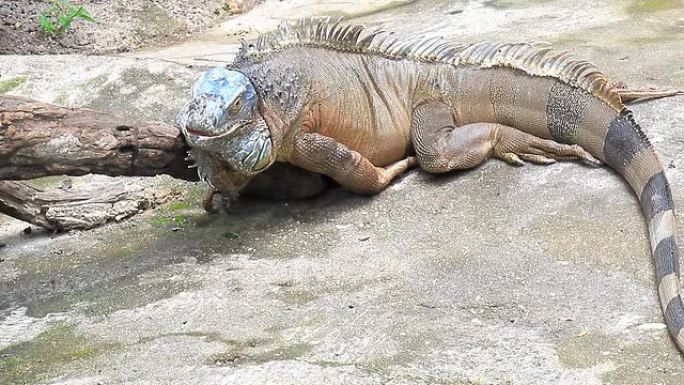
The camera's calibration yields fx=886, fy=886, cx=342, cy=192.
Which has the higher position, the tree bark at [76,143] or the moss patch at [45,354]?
the tree bark at [76,143]

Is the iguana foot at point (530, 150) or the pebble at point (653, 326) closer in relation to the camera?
the pebble at point (653, 326)

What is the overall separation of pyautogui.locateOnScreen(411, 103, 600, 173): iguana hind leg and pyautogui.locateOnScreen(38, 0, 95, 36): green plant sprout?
20.0ft

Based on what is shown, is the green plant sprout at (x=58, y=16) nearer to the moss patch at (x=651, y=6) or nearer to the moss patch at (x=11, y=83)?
the moss patch at (x=11, y=83)

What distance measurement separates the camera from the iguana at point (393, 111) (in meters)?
5.16

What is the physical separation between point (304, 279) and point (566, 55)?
7.78ft

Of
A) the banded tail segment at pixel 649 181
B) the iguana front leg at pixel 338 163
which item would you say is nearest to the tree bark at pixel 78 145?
the iguana front leg at pixel 338 163

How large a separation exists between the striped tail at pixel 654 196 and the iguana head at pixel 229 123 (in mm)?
2046

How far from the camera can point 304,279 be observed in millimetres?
4723

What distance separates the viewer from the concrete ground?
11.8 feet

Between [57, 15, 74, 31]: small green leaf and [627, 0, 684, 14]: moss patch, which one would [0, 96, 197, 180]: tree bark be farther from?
[57, 15, 74, 31]: small green leaf

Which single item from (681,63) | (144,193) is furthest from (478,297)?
(681,63)

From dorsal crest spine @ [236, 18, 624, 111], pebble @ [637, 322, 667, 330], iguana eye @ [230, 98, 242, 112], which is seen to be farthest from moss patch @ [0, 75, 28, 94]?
pebble @ [637, 322, 667, 330]

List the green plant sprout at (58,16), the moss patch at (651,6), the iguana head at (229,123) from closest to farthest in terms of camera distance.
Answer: the iguana head at (229,123) → the moss patch at (651,6) → the green plant sprout at (58,16)

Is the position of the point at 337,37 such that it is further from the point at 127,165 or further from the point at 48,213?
the point at 48,213
